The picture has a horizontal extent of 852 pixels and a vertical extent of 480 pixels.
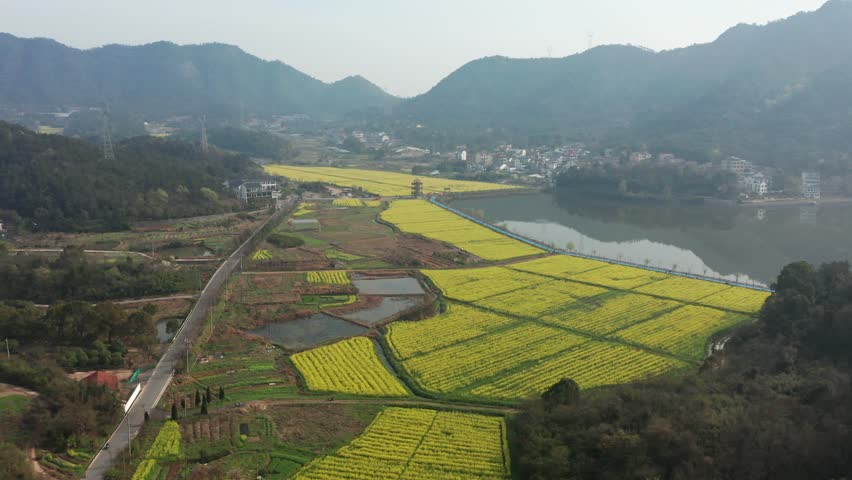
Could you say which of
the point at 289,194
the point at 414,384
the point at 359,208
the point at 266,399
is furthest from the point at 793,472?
the point at 289,194

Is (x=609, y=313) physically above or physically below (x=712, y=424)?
below

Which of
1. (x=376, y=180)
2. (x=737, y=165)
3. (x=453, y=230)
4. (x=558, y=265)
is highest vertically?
(x=737, y=165)

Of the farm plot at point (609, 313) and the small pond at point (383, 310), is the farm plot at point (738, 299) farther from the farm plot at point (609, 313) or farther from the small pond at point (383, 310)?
the small pond at point (383, 310)

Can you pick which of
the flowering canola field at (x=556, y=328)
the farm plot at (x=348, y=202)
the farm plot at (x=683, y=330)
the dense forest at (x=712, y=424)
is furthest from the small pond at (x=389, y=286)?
the farm plot at (x=348, y=202)

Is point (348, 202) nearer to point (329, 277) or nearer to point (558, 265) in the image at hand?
point (329, 277)

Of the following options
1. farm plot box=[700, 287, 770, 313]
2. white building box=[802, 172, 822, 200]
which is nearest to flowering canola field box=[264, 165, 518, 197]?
white building box=[802, 172, 822, 200]

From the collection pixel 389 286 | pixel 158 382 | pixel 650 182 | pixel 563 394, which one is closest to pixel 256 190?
pixel 389 286
